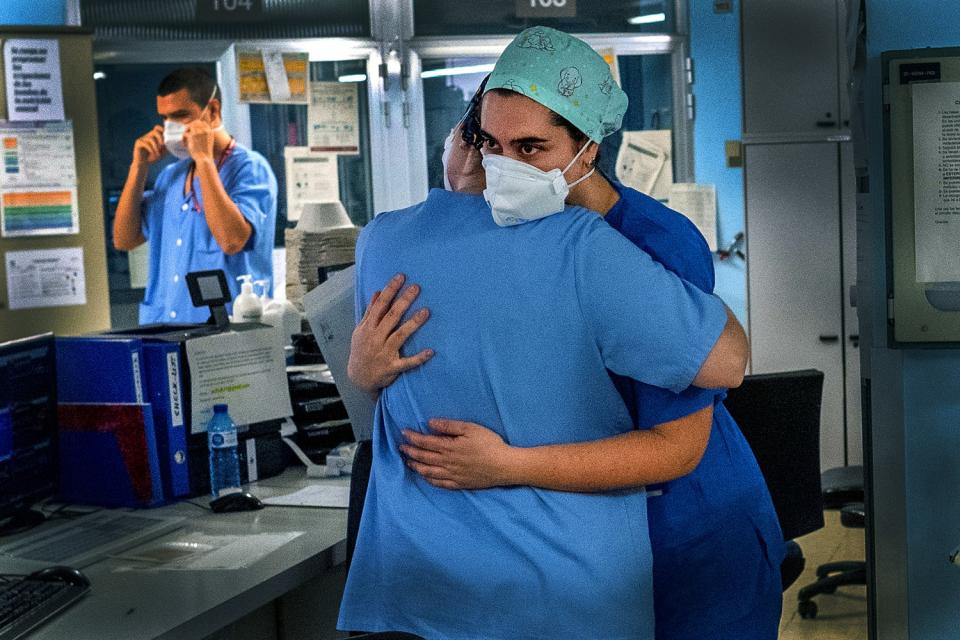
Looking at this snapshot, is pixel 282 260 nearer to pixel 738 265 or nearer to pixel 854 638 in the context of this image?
pixel 738 265

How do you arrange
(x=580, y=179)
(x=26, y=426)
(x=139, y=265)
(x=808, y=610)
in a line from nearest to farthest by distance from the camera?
1. (x=580, y=179)
2. (x=26, y=426)
3. (x=808, y=610)
4. (x=139, y=265)

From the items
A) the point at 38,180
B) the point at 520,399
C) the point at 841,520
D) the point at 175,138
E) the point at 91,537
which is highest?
the point at 175,138

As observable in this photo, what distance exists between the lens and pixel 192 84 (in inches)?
192

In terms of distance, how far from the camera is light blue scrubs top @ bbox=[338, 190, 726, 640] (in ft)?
4.26

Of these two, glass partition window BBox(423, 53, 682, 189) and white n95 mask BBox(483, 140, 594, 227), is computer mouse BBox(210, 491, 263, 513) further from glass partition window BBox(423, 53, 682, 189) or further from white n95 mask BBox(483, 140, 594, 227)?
glass partition window BBox(423, 53, 682, 189)

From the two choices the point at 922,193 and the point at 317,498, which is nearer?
the point at 922,193

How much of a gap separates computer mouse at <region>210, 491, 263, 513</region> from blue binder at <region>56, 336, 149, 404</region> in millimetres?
271

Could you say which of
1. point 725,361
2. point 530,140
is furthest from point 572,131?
point 725,361

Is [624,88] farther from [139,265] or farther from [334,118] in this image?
[139,265]

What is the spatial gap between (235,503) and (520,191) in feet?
4.32

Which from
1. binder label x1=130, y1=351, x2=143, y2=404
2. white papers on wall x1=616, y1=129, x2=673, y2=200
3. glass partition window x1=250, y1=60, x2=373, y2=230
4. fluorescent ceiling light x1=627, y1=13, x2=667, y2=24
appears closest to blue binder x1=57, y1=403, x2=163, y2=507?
binder label x1=130, y1=351, x2=143, y2=404

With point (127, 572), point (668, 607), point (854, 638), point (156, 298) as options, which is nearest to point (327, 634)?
point (127, 572)

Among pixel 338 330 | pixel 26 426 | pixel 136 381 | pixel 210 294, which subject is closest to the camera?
pixel 338 330

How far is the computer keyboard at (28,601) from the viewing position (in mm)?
1687
